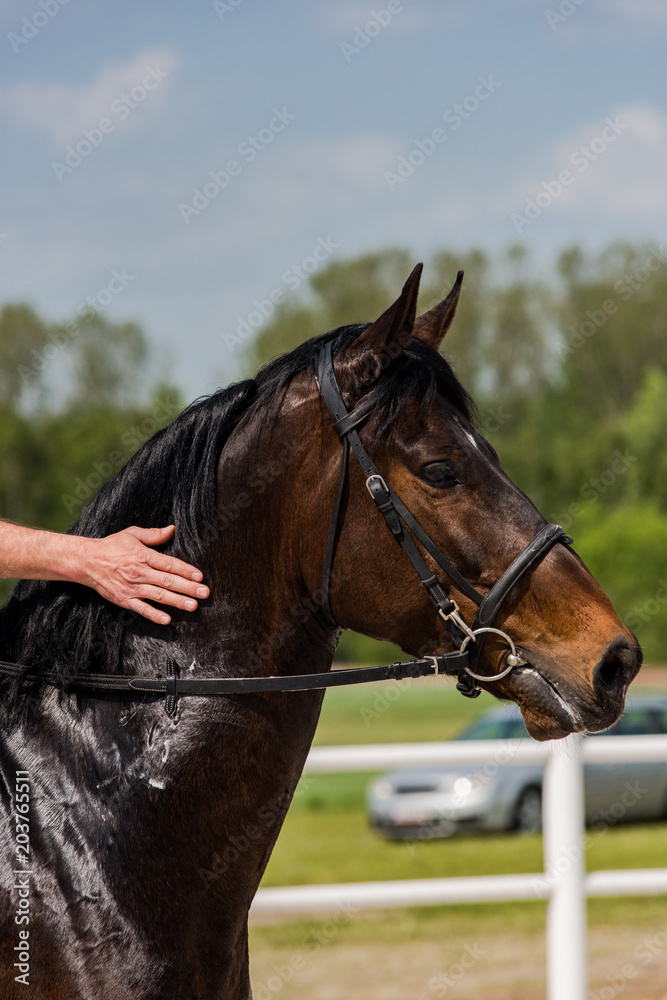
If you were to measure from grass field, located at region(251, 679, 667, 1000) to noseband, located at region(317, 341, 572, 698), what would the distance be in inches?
9.1

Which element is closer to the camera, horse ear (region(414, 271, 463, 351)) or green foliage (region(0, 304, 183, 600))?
horse ear (region(414, 271, 463, 351))

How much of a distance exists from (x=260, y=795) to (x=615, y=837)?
42.1 ft

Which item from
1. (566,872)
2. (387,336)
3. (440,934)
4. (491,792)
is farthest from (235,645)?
(491,792)

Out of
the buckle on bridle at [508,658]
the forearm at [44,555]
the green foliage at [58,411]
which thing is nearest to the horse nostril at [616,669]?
the buckle on bridle at [508,658]

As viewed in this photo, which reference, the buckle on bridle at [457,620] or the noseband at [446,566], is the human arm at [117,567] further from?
the buckle on bridle at [457,620]

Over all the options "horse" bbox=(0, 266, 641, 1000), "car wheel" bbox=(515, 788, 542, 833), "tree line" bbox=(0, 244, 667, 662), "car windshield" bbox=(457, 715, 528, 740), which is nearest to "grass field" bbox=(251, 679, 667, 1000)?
"car wheel" bbox=(515, 788, 542, 833)

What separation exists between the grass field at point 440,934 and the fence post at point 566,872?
782 millimetres

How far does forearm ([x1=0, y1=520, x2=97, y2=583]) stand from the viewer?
205 centimetres

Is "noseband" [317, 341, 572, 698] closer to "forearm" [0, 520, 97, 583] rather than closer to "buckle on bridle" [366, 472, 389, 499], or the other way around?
"buckle on bridle" [366, 472, 389, 499]

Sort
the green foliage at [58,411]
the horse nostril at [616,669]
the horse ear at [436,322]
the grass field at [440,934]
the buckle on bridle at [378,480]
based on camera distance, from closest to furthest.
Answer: the horse nostril at [616,669] < the buckle on bridle at [378,480] < the horse ear at [436,322] < the grass field at [440,934] < the green foliage at [58,411]

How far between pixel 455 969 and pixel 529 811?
630 centimetres

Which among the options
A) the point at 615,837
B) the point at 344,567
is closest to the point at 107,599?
the point at 344,567

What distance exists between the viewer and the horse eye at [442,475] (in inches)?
79.5

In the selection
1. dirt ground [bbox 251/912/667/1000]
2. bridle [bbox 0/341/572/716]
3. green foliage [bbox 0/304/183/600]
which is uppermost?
green foliage [bbox 0/304/183/600]
